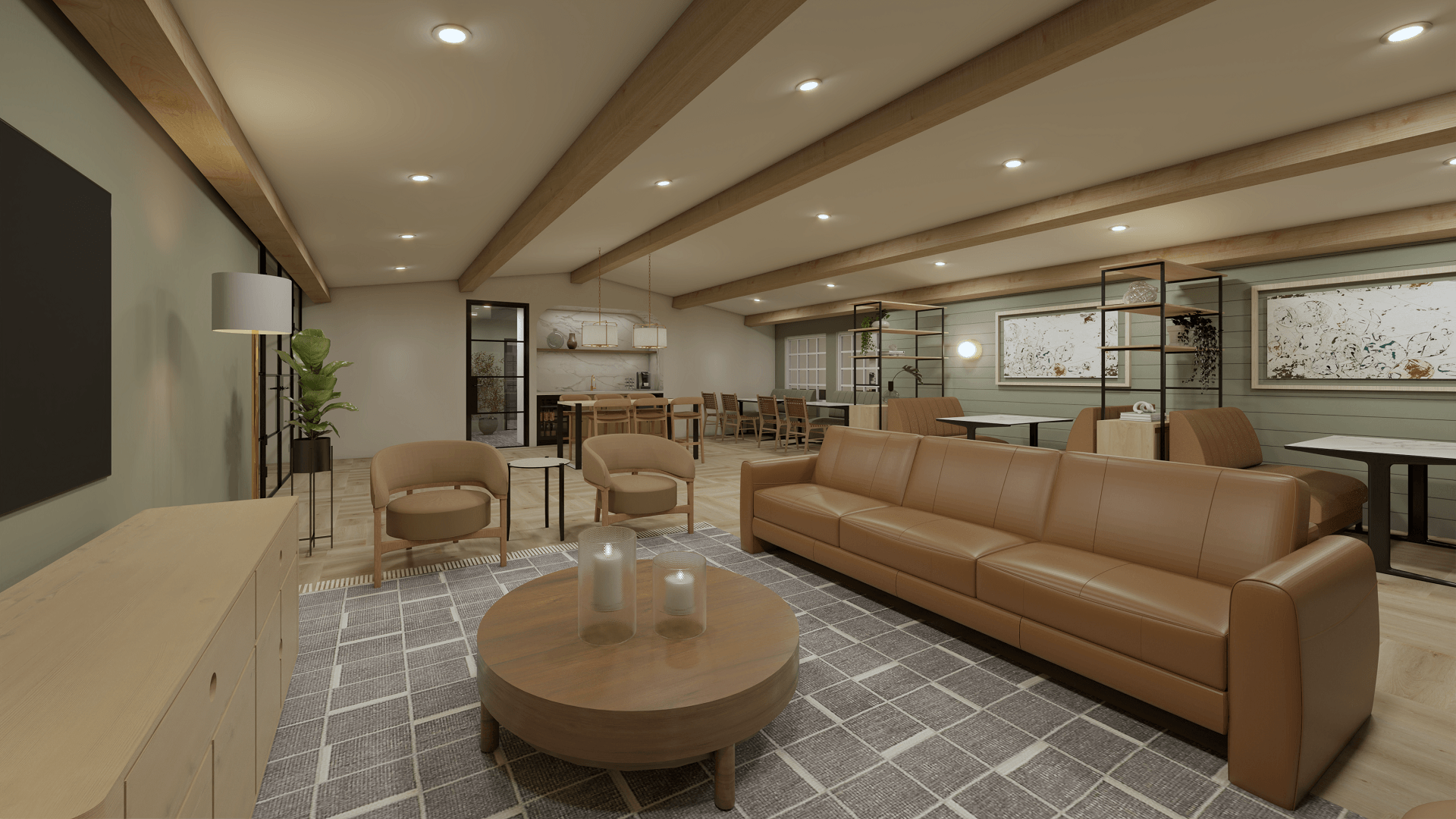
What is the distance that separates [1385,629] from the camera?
2.82 metres

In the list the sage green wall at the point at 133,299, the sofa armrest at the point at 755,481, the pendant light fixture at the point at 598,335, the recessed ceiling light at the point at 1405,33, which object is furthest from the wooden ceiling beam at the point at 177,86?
the pendant light fixture at the point at 598,335

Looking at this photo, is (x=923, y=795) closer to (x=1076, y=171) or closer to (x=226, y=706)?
(x=226, y=706)

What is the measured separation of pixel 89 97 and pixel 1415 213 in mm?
7716

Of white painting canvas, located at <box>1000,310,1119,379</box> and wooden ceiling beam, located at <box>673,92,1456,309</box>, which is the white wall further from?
white painting canvas, located at <box>1000,310,1119,379</box>

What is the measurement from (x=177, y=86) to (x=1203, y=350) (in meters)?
7.60

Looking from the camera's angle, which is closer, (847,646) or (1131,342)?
(847,646)

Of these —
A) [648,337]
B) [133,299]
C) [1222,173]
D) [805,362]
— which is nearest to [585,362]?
[648,337]

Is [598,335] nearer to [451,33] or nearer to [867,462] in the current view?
[867,462]

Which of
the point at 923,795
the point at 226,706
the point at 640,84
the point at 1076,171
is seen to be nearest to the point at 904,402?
the point at 1076,171

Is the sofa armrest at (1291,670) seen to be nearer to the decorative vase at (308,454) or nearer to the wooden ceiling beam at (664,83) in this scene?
the wooden ceiling beam at (664,83)

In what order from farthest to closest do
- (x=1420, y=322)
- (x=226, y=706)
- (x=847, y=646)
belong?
(x=1420, y=322) → (x=847, y=646) → (x=226, y=706)

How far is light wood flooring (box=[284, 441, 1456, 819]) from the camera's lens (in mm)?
1757

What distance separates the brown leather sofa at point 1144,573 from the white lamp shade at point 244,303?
299 cm

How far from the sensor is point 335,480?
6832 mm
